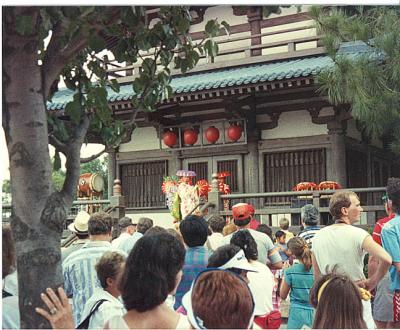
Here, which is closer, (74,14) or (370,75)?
(74,14)

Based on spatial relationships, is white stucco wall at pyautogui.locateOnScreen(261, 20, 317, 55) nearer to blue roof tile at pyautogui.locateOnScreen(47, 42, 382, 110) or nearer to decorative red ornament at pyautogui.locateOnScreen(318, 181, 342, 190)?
blue roof tile at pyautogui.locateOnScreen(47, 42, 382, 110)

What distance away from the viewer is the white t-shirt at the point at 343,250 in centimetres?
378

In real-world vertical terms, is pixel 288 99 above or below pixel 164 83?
above

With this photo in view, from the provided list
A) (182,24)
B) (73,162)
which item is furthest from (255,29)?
(73,162)

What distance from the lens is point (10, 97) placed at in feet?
7.58

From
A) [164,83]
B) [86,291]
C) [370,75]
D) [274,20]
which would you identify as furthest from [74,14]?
[274,20]

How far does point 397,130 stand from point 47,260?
6468 millimetres

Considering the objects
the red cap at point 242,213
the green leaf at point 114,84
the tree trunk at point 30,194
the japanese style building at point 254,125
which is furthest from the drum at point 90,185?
the tree trunk at point 30,194

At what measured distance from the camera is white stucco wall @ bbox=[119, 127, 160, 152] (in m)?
12.4

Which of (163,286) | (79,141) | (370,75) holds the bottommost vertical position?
(163,286)

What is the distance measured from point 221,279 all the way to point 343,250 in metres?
1.75

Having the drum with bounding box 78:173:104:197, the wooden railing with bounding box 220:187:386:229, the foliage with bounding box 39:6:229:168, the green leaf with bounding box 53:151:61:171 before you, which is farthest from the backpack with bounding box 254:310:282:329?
the drum with bounding box 78:173:104:197

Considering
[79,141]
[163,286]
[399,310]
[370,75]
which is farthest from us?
[370,75]

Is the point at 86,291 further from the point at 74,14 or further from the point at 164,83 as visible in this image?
the point at 74,14
